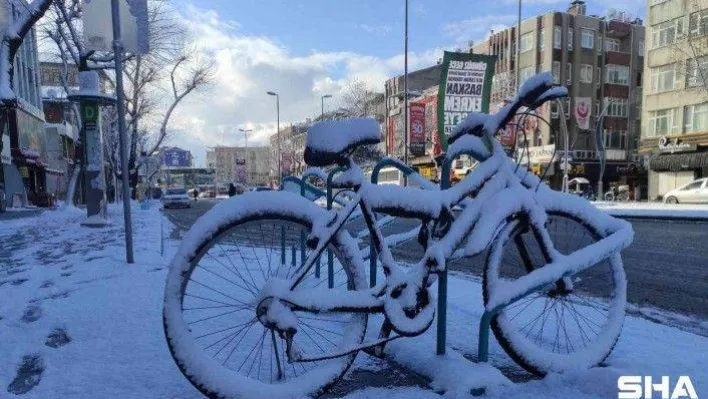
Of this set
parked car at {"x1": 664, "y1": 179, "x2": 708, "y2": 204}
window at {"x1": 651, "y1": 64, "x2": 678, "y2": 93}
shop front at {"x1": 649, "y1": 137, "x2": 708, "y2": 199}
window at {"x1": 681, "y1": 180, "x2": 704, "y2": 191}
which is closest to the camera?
parked car at {"x1": 664, "y1": 179, "x2": 708, "y2": 204}

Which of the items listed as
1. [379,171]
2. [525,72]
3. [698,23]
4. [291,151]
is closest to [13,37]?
[379,171]

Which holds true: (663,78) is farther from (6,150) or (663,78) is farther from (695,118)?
(6,150)

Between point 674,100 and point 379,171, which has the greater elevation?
point 674,100

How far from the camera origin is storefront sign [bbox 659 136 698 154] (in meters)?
30.7

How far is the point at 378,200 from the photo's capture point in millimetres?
2270

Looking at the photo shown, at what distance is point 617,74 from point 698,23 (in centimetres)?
1422

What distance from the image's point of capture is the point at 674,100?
1262 inches

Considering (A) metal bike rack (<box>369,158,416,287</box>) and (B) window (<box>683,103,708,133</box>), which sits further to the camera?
(B) window (<box>683,103,708,133</box>)

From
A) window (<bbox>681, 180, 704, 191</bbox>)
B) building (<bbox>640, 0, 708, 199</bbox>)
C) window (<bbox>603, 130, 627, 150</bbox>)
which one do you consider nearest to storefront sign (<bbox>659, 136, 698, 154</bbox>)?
building (<bbox>640, 0, 708, 199</bbox>)

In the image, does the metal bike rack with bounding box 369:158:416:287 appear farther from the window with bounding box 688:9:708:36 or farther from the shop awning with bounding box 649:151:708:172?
the shop awning with bounding box 649:151:708:172

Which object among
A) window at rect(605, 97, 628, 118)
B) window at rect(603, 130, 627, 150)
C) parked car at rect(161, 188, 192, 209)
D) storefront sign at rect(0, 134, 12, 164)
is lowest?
parked car at rect(161, 188, 192, 209)

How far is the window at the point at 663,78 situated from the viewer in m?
32.2

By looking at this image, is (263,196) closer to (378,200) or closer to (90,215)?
(378,200)

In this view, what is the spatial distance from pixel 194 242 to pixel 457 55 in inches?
351
